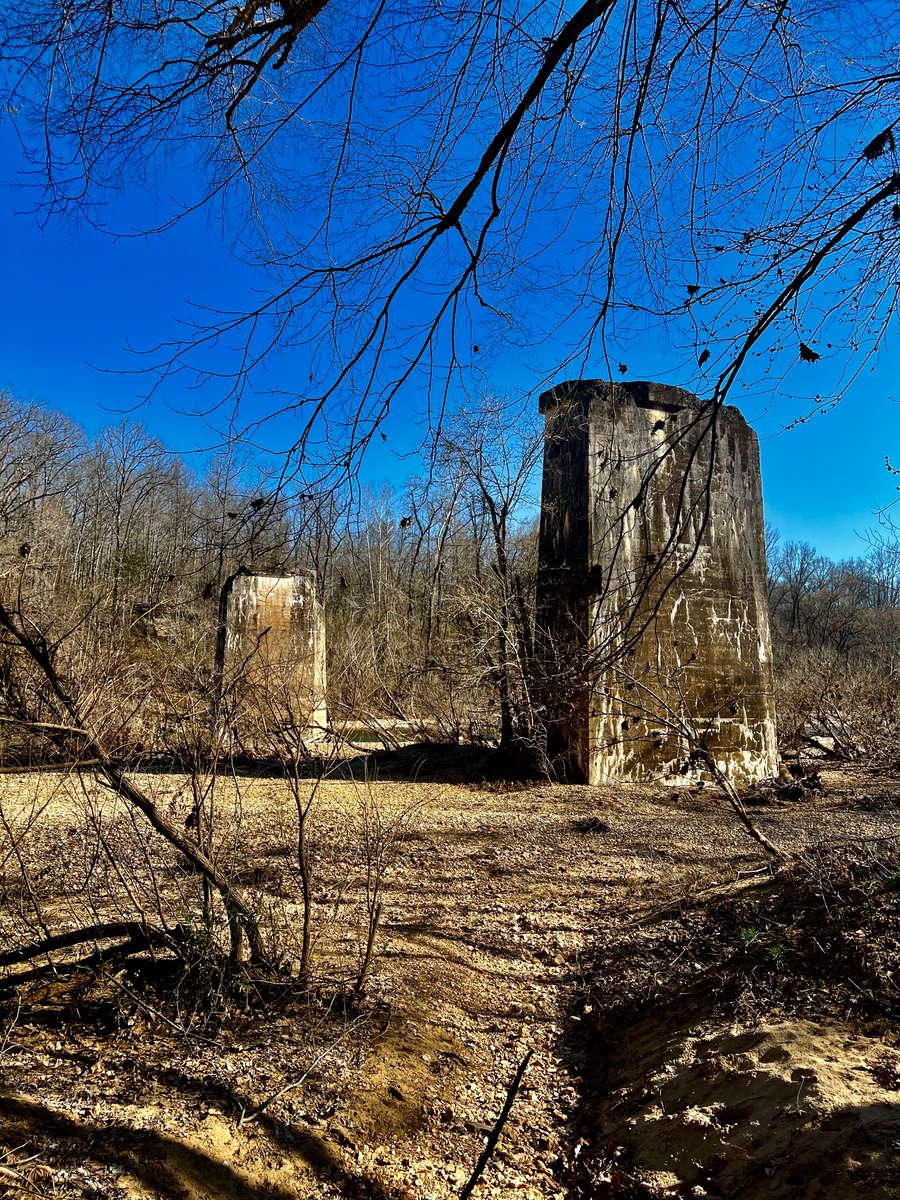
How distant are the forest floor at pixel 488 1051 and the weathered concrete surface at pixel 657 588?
4.27 meters

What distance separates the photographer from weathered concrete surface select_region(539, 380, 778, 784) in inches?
385

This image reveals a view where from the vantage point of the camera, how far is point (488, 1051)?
373cm

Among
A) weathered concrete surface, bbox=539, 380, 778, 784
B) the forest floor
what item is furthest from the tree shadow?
weathered concrete surface, bbox=539, 380, 778, 784

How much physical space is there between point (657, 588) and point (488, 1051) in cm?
685

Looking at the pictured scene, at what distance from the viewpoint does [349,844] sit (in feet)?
22.7

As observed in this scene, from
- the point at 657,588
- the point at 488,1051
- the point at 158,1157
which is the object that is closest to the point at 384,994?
the point at 488,1051

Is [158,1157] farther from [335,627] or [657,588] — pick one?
[335,627]

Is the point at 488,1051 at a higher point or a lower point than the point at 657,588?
lower

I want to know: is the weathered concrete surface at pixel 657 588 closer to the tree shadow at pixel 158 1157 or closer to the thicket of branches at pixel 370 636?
the thicket of branches at pixel 370 636

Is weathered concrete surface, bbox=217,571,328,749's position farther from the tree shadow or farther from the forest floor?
the tree shadow

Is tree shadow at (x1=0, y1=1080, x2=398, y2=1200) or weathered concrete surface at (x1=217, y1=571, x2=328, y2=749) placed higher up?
weathered concrete surface at (x1=217, y1=571, x2=328, y2=749)

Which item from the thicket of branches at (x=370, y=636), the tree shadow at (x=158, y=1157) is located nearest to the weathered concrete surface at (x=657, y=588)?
the thicket of branches at (x=370, y=636)

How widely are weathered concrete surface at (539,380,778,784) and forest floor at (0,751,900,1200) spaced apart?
4.27 m

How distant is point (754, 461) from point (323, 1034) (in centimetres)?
980
